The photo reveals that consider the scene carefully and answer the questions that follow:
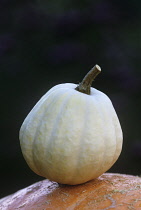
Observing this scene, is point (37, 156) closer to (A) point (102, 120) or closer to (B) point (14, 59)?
(A) point (102, 120)

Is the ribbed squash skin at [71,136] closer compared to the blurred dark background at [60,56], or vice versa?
the ribbed squash skin at [71,136]

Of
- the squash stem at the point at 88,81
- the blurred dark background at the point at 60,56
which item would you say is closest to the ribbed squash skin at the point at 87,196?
the squash stem at the point at 88,81

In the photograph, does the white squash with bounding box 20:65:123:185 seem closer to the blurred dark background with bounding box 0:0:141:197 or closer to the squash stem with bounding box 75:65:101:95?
the squash stem with bounding box 75:65:101:95

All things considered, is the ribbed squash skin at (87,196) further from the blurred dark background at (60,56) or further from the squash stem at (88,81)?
the blurred dark background at (60,56)

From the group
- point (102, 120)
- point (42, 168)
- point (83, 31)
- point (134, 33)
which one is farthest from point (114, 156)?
point (134, 33)

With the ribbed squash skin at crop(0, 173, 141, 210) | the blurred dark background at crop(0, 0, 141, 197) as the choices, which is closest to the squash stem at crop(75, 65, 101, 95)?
the ribbed squash skin at crop(0, 173, 141, 210)

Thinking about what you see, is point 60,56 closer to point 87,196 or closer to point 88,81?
point 88,81

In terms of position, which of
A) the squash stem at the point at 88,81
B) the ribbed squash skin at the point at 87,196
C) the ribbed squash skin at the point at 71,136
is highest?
the squash stem at the point at 88,81

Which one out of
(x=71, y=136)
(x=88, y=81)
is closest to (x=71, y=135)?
(x=71, y=136)
